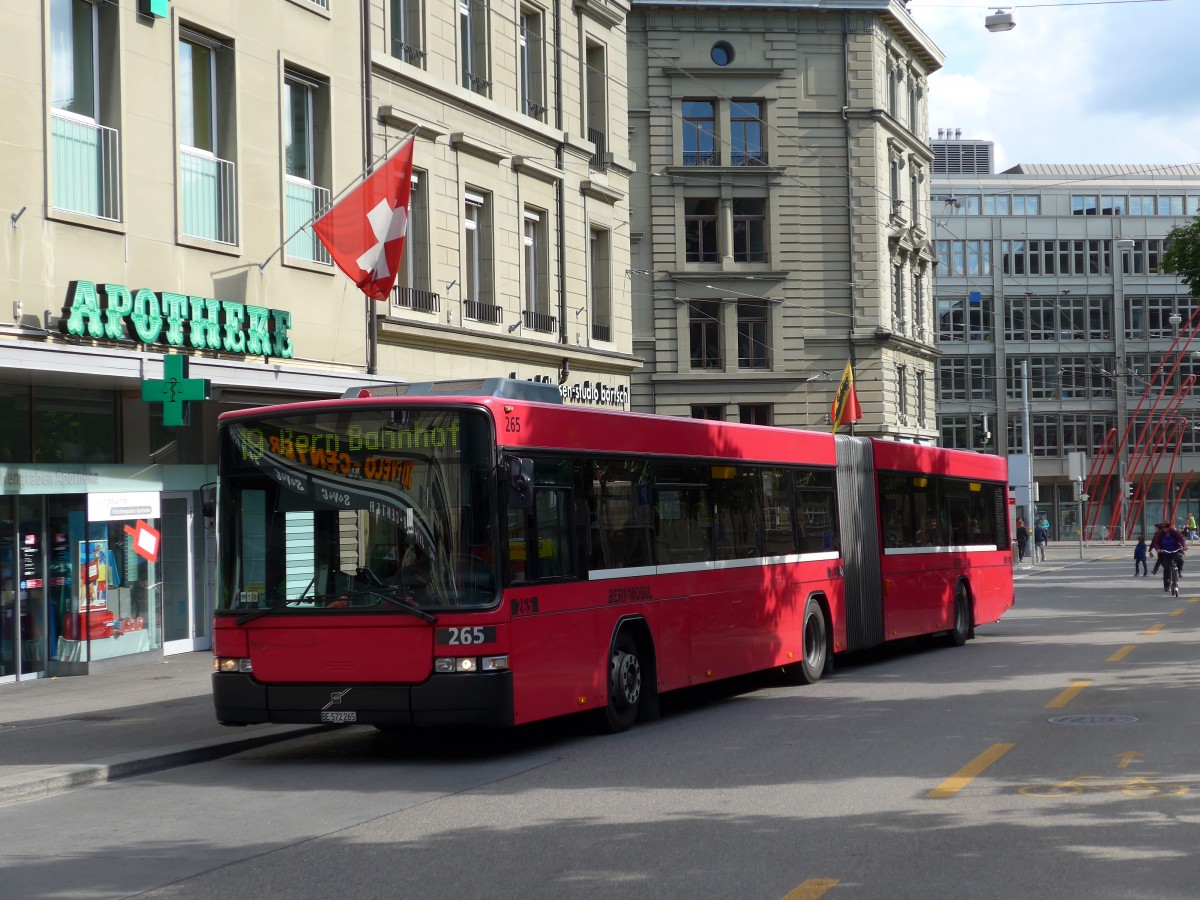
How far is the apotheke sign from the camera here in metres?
18.4

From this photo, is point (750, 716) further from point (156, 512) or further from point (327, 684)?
point (156, 512)

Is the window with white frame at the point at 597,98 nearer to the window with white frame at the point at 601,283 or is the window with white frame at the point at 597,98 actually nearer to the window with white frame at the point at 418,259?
the window with white frame at the point at 601,283

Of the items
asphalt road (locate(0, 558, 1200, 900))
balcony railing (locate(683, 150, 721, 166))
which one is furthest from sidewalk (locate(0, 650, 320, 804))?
balcony railing (locate(683, 150, 721, 166))

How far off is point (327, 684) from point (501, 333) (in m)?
17.5

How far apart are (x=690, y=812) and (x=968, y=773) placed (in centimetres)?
237

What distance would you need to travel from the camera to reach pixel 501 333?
2912 cm

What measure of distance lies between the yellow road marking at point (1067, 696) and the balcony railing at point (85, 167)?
1215 centimetres

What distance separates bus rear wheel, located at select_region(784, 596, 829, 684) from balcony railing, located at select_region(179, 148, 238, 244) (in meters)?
9.26

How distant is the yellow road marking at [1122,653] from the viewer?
66.8 feet

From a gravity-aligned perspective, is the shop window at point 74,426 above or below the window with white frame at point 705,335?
below

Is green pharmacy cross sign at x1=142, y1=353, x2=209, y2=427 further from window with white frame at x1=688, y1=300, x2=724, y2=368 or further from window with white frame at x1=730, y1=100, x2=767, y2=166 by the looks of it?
window with white frame at x1=730, y1=100, x2=767, y2=166

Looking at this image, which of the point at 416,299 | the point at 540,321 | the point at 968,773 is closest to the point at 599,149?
the point at 540,321

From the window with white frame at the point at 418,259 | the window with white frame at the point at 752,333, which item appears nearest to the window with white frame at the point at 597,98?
the window with white frame at the point at 418,259

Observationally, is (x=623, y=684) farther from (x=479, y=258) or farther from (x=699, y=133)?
(x=699, y=133)
